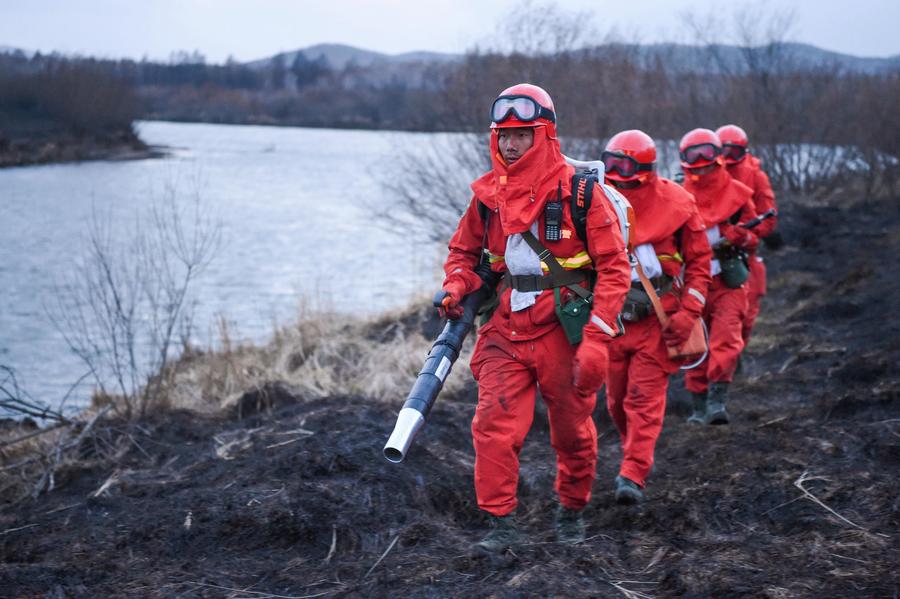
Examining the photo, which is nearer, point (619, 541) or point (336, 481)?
point (619, 541)

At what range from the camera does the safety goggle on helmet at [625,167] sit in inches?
244

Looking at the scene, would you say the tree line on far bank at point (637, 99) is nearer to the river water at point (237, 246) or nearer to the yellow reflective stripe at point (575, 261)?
the river water at point (237, 246)

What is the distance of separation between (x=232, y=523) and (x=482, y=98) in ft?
38.6

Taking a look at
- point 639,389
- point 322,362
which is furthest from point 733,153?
point 322,362

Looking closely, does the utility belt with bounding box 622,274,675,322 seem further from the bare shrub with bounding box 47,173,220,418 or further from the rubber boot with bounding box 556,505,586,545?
the bare shrub with bounding box 47,173,220,418

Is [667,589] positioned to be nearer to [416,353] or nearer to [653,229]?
[653,229]

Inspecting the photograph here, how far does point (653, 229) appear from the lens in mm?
6145

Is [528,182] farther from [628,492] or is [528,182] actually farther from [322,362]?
[322,362]

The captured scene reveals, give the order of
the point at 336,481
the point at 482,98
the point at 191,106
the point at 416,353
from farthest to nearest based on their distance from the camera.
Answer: the point at 191,106
the point at 482,98
the point at 416,353
the point at 336,481

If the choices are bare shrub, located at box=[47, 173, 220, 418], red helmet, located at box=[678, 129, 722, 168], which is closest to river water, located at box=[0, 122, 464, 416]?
bare shrub, located at box=[47, 173, 220, 418]

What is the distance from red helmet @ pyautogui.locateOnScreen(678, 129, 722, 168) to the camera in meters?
7.84

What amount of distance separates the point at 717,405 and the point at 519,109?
3.83 m

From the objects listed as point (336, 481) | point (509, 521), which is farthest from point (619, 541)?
point (336, 481)

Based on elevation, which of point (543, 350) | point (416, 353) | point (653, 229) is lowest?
point (416, 353)
